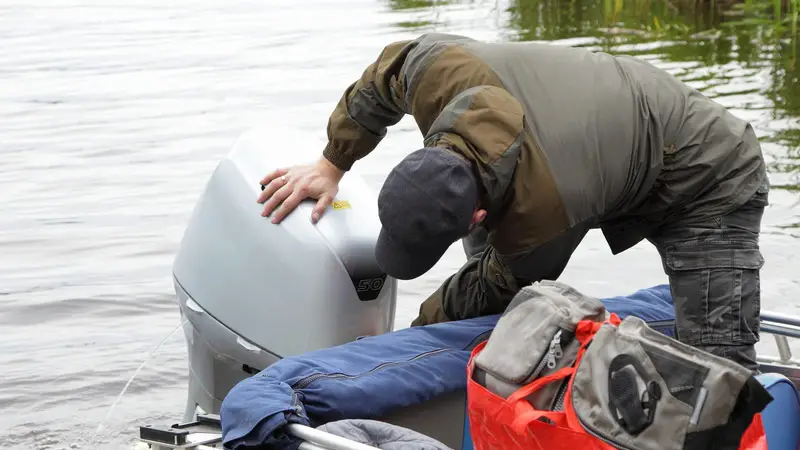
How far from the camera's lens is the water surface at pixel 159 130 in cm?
484

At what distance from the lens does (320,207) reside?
303 cm

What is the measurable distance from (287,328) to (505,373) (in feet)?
3.24

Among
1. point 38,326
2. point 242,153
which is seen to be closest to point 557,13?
point 38,326

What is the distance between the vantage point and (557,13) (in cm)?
1196

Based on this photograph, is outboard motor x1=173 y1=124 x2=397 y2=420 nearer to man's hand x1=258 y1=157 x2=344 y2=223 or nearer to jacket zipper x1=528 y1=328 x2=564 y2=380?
man's hand x1=258 y1=157 x2=344 y2=223

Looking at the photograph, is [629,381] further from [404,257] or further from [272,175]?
[272,175]

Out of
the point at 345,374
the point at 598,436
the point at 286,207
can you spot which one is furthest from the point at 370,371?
the point at 598,436

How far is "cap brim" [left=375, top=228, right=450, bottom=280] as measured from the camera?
235cm

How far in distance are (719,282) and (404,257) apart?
68cm

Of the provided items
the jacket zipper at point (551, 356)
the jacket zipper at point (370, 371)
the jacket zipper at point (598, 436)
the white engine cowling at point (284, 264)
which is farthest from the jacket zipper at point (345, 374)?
the jacket zipper at point (598, 436)

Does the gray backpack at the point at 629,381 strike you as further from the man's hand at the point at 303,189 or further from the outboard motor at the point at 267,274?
the man's hand at the point at 303,189

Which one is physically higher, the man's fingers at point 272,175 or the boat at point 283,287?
the man's fingers at point 272,175

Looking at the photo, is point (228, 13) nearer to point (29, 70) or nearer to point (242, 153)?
point (29, 70)

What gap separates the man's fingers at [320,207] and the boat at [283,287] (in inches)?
0.6
